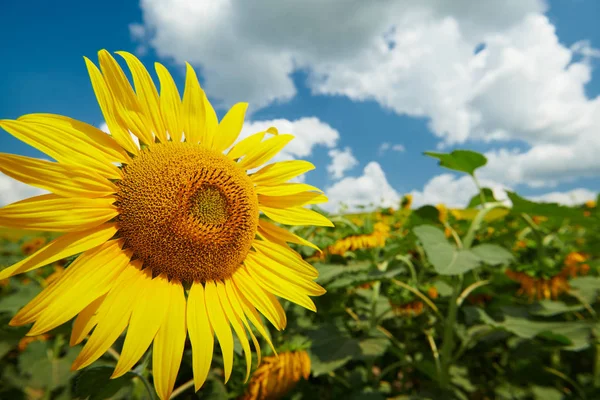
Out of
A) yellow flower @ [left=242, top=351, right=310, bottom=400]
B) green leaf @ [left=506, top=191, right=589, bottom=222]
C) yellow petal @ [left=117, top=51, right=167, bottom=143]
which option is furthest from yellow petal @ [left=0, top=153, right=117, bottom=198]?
green leaf @ [left=506, top=191, right=589, bottom=222]

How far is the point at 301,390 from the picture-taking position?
6.77ft

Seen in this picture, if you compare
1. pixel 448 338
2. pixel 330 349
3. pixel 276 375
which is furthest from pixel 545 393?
pixel 276 375

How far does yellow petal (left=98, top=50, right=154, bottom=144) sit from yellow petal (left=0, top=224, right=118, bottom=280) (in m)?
0.29

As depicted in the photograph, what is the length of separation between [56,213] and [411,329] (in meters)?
2.52

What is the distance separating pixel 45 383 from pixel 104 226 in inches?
67.9

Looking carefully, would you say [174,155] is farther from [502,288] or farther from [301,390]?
[502,288]

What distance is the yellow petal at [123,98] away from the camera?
1042mm

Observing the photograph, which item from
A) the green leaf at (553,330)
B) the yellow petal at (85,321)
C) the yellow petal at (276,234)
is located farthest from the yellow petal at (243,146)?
the green leaf at (553,330)


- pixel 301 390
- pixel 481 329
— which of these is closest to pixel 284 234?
pixel 301 390

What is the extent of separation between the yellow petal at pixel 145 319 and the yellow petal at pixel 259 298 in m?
0.24

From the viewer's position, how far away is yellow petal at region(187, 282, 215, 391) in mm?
974

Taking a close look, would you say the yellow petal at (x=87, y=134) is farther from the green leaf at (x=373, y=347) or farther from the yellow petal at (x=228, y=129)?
the green leaf at (x=373, y=347)

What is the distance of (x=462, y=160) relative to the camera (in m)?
2.49

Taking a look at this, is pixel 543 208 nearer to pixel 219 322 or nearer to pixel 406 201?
pixel 219 322
